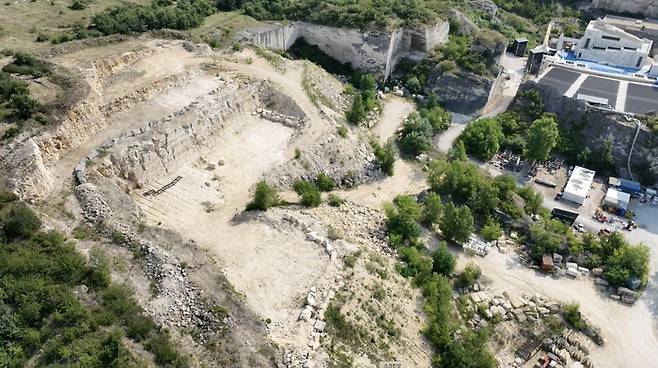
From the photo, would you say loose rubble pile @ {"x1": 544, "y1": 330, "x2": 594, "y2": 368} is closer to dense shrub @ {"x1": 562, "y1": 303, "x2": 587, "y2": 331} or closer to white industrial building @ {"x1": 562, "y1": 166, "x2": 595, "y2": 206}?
dense shrub @ {"x1": 562, "y1": 303, "x2": 587, "y2": 331}

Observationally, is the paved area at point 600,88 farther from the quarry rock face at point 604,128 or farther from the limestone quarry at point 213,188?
the limestone quarry at point 213,188

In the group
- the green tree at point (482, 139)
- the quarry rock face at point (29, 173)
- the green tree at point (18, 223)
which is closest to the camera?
the green tree at point (18, 223)

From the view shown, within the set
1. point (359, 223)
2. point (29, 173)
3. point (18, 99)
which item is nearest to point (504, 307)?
point (359, 223)

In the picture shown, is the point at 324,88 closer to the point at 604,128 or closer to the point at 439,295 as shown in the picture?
the point at 439,295

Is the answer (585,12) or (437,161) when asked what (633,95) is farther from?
(585,12)

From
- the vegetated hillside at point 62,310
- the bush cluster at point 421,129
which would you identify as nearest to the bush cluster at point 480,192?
the bush cluster at point 421,129

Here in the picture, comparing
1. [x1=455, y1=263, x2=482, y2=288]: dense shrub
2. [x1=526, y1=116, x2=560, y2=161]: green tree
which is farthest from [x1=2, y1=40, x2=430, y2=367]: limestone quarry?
[x1=526, y1=116, x2=560, y2=161]: green tree

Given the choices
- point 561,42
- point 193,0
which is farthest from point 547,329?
point 193,0

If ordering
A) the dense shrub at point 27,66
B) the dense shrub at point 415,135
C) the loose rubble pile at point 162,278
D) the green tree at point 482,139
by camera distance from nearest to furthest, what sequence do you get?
the loose rubble pile at point 162,278 → the dense shrub at point 27,66 → the dense shrub at point 415,135 → the green tree at point 482,139
